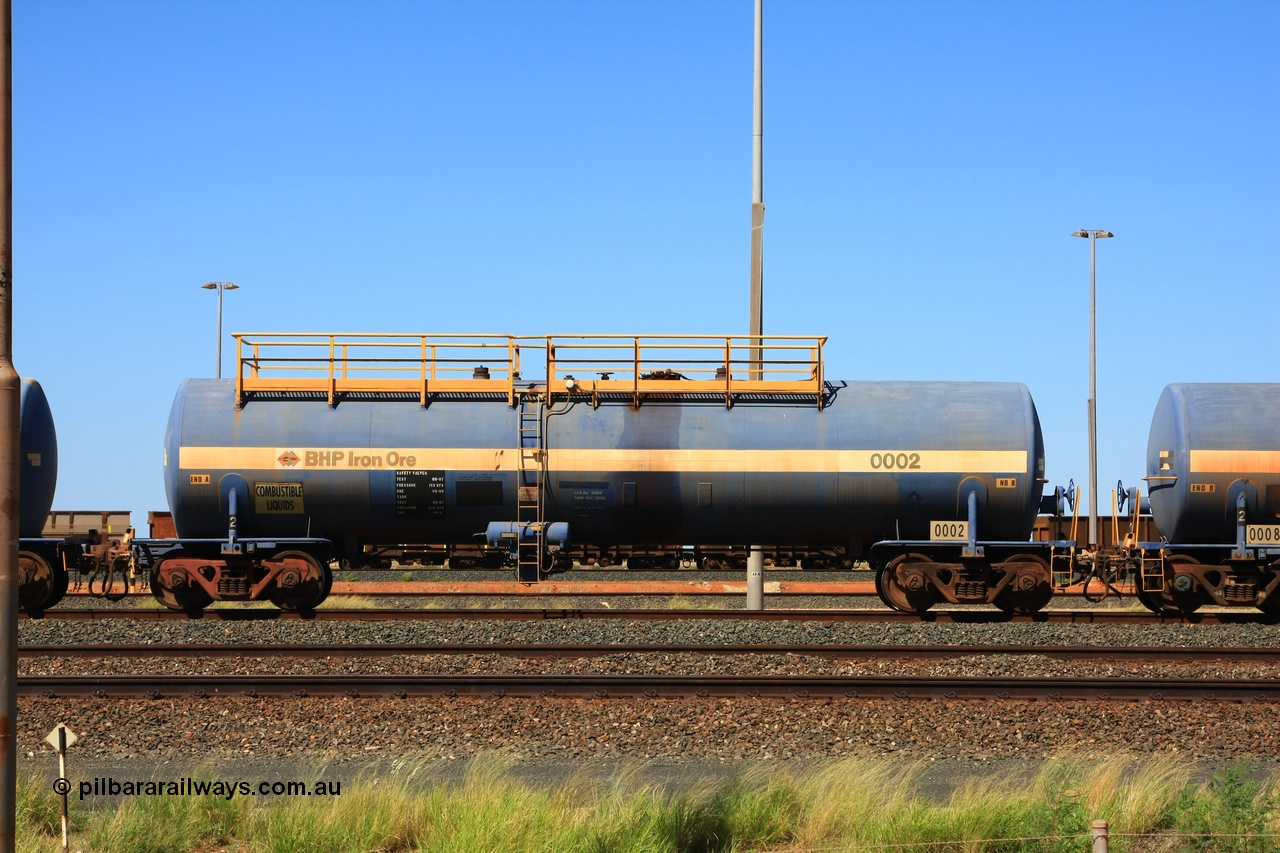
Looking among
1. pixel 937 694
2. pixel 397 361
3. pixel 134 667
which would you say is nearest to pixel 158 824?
pixel 134 667

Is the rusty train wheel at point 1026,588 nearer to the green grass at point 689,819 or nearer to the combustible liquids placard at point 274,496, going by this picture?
the green grass at point 689,819

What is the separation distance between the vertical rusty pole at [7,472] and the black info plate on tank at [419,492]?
40.3ft

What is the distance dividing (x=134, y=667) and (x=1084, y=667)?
11473mm

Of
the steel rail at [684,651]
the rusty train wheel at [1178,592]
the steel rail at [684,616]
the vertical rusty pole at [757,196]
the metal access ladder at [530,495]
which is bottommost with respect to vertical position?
the steel rail at [684,616]

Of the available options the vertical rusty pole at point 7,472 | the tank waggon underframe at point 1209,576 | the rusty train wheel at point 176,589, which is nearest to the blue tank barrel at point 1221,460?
the tank waggon underframe at point 1209,576

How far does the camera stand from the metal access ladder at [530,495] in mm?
17688

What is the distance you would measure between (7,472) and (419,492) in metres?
12.4

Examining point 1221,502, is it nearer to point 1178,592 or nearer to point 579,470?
point 1178,592

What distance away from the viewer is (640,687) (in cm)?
1176

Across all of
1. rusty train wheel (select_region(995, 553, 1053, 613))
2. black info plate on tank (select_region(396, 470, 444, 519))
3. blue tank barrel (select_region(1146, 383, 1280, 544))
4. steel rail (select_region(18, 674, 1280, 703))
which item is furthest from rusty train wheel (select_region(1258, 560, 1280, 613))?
black info plate on tank (select_region(396, 470, 444, 519))

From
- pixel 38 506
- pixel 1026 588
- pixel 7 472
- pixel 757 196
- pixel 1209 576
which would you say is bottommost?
pixel 1026 588

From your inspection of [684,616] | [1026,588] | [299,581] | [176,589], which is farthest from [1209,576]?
[176,589]

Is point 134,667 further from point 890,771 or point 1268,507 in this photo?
point 1268,507

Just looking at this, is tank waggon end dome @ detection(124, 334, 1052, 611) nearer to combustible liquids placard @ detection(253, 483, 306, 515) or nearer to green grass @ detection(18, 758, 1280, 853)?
combustible liquids placard @ detection(253, 483, 306, 515)
